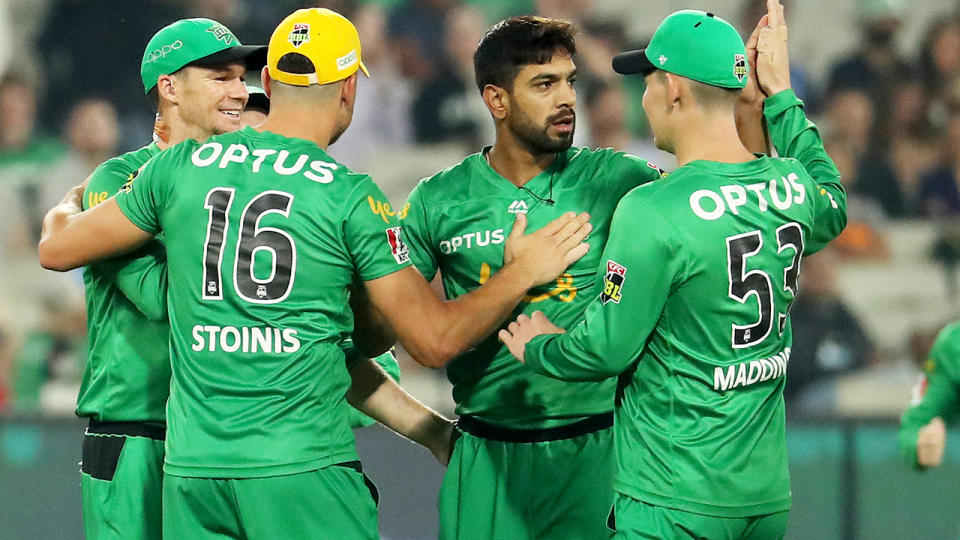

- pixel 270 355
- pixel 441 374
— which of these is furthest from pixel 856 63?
pixel 270 355

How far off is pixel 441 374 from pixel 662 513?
211 inches

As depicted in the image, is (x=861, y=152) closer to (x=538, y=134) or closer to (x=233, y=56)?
(x=538, y=134)

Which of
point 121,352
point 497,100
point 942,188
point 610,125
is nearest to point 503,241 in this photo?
point 497,100

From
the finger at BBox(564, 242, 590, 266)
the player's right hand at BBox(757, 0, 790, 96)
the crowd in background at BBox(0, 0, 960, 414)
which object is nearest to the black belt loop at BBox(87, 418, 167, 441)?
the finger at BBox(564, 242, 590, 266)

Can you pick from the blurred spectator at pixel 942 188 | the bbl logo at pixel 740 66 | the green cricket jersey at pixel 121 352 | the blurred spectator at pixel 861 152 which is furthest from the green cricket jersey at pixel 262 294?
the blurred spectator at pixel 942 188

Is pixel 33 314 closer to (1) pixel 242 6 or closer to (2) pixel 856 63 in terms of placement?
(1) pixel 242 6

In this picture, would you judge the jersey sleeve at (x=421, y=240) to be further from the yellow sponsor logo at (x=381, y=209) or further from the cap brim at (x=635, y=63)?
the cap brim at (x=635, y=63)

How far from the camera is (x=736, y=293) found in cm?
389

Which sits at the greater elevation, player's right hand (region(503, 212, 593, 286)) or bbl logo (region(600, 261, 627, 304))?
player's right hand (region(503, 212, 593, 286))

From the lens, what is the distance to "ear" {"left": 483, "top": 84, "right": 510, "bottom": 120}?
4.86 metres

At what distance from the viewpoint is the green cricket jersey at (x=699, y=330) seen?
385 centimetres

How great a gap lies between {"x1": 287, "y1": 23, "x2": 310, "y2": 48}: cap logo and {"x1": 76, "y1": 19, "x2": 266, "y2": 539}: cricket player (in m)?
0.58

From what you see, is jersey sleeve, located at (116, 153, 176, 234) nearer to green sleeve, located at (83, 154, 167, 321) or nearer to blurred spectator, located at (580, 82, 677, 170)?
green sleeve, located at (83, 154, 167, 321)

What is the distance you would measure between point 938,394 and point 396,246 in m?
2.82
